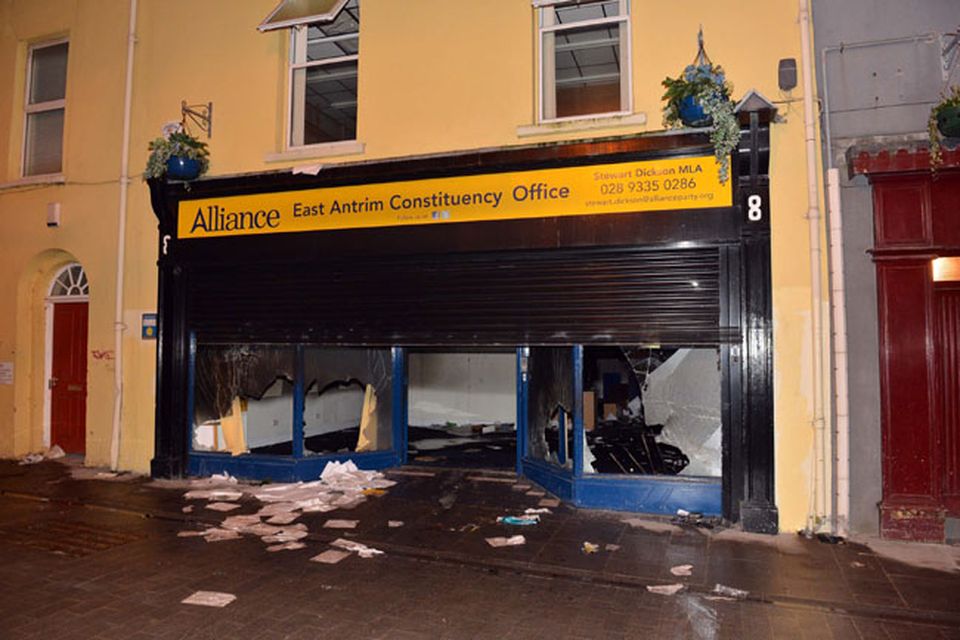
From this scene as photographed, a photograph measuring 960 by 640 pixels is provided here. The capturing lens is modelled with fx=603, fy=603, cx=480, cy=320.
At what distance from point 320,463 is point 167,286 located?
3289 mm

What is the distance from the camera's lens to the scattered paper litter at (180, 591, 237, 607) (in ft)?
14.5

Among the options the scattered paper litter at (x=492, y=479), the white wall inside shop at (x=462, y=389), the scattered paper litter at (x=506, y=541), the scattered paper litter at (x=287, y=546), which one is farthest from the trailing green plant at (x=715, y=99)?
the white wall inside shop at (x=462, y=389)

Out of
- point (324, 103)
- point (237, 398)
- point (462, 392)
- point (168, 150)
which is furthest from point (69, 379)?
point (462, 392)

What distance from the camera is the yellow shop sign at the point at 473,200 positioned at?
6449 mm

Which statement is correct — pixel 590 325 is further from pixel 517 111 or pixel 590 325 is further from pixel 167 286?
pixel 167 286

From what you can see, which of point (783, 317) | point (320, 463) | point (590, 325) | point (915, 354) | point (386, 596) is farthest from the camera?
point (320, 463)

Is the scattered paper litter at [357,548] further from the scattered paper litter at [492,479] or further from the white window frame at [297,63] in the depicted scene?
the white window frame at [297,63]

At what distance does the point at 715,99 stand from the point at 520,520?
473 centimetres

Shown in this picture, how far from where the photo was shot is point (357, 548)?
5547 millimetres

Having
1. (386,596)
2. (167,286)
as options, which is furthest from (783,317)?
(167,286)

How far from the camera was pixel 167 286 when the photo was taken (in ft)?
27.7

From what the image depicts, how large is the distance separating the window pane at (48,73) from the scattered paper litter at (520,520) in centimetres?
957

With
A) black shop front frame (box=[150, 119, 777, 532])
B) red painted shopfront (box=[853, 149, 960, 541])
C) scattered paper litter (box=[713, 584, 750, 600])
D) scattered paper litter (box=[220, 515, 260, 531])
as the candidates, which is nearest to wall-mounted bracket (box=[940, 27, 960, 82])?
red painted shopfront (box=[853, 149, 960, 541])

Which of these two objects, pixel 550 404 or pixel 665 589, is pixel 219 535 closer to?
pixel 550 404
